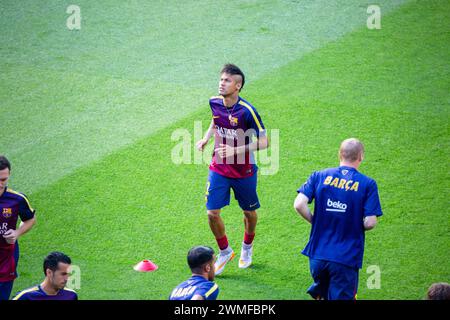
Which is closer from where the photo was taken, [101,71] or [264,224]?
[264,224]

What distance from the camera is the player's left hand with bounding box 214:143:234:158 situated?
7383mm

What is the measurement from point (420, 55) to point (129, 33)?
590 centimetres

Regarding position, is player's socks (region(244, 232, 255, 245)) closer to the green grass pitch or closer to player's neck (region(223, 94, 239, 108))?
the green grass pitch

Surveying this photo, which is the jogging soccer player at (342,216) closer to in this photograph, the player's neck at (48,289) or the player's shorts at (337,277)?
the player's shorts at (337,277)

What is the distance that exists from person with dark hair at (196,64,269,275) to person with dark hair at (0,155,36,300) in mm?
2149

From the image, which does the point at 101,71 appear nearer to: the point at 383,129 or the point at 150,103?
the point at 150,103

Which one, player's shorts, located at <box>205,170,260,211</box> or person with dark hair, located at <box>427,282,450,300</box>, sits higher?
player's shorts, located at <box>205,170,260,211</box>

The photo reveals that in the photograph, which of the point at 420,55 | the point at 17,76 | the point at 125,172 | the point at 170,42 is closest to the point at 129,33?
Result: the point at 170,42

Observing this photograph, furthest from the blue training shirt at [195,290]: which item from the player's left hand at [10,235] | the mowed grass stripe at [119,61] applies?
the mowed grass stripe at [119,61]

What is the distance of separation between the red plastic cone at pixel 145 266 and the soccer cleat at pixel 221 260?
0.74 m

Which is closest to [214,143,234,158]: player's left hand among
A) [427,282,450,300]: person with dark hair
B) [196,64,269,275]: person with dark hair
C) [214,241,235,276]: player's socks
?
[196,64,269,275]: person with dark hair

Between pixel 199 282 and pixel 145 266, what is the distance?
2.28 m

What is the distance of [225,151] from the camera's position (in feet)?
24.4

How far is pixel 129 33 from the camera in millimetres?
13781
